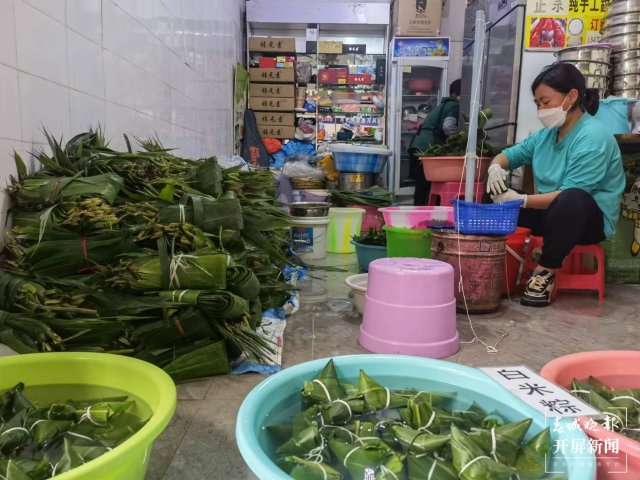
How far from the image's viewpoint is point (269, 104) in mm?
6297

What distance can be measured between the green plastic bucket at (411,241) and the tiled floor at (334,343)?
404mm

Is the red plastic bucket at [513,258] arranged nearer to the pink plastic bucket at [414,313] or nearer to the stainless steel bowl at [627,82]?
the pink plastic bucket at [414,313]

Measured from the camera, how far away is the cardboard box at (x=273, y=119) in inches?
249

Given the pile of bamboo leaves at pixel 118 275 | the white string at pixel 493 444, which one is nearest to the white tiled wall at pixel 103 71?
the pile of bamboo leaves at pixel 118 275

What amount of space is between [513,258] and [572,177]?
1.69ft

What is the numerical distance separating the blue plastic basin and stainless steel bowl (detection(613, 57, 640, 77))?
3.20 metres

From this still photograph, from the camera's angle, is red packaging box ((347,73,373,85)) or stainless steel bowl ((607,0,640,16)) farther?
red packaging box ((347,73,373,85))

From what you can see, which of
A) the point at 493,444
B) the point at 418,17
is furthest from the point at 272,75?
the point at 493,444

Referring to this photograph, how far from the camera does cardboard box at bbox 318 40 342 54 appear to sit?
6.38 metres

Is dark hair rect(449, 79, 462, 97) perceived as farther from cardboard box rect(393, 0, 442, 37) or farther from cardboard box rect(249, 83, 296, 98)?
cardboard box rect(249, 83, 296, 98)

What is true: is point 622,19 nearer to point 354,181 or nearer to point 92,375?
point 354,181

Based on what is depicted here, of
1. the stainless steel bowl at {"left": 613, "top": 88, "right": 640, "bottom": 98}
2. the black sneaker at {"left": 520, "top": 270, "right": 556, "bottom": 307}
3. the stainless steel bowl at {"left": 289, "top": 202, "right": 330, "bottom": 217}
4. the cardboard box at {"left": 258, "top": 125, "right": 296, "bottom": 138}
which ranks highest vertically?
the stainless steel bowl at {"left": 613, "top": 88, "right": 640, "bottom": 98}

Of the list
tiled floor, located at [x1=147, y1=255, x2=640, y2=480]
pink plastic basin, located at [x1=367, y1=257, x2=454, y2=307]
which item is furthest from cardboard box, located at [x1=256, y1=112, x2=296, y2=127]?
pink plastic basin, located at [x1=367, y1=257, x2=454, y2=307]

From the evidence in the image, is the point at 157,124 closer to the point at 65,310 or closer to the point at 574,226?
the point at 65,310
